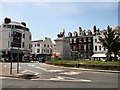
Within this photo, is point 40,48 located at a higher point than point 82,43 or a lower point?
lower

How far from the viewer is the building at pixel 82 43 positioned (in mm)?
82312

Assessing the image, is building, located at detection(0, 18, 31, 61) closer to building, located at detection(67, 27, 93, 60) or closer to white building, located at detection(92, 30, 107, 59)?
building, located at detection(67, 27, 93, 60)

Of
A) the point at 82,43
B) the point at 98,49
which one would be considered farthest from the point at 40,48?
the point at 98,49

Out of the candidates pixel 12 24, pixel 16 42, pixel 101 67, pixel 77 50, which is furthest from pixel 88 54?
pixel 16 42

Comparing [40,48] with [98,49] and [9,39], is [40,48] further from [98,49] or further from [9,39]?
[98,49]

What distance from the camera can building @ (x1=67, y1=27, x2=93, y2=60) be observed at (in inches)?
3241

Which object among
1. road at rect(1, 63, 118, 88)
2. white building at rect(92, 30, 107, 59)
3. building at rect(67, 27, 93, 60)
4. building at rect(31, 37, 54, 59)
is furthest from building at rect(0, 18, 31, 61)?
road at rect(1, 63, 118, 88)

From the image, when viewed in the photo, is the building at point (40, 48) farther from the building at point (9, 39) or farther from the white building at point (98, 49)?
the white building at point (98, 49)

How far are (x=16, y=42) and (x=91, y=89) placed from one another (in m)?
11.8

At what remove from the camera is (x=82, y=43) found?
84.9 metres

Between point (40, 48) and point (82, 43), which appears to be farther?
point (40, 48)

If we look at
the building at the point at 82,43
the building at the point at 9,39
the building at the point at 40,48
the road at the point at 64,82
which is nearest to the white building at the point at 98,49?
the building at the point at 82,43

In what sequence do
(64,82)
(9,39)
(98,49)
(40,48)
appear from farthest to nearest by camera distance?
(40,48), (98,49), (9,39), (64,82)

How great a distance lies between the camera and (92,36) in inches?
3241
